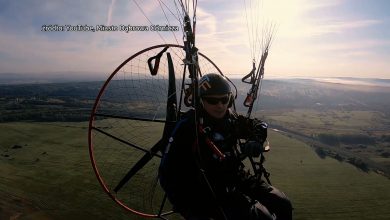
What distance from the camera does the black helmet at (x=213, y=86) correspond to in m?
4.60

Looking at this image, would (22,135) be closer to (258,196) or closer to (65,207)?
(65,207)

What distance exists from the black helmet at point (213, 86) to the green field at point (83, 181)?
135ft

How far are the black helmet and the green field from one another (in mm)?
41210

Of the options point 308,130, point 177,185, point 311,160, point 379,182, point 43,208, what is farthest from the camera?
point 308,130

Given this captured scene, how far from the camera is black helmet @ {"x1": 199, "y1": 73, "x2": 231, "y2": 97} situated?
15.1 feet

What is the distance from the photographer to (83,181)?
179 feet

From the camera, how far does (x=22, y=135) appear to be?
82938mm

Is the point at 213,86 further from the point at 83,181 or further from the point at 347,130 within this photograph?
the point at 347,130

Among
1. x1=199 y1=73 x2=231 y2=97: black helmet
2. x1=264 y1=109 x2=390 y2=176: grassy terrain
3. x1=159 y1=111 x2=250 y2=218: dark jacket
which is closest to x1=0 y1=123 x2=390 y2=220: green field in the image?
x1=264 y1=109 x2=390 y2=176: grassy terrain

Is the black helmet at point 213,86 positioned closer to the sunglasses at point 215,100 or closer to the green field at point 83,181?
the sunglasses at point 215,100

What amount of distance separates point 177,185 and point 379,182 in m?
75.0

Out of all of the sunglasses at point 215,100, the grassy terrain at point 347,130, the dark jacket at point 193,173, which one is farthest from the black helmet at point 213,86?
the grassy terrain at point 347,130

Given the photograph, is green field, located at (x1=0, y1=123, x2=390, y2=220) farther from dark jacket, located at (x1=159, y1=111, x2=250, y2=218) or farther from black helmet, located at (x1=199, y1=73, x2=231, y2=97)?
black helmet, located at (x1=199, y1=73, x2=231, y2=97)

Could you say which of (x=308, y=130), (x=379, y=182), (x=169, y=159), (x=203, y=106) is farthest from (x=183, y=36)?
(x=308, y=130)
